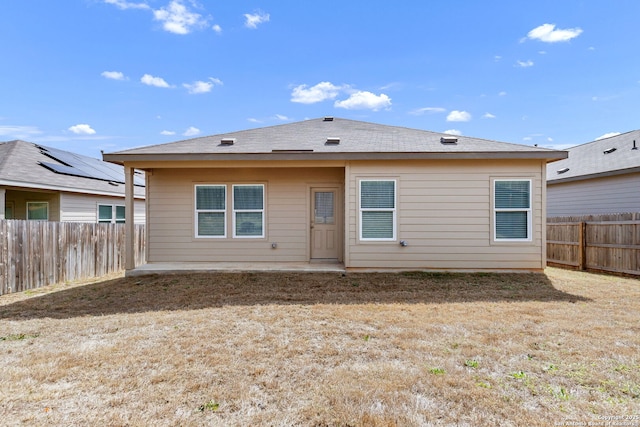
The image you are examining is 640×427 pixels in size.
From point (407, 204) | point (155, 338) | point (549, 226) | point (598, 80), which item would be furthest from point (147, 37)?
point (598, 80)

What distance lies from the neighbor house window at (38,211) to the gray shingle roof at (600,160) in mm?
16920

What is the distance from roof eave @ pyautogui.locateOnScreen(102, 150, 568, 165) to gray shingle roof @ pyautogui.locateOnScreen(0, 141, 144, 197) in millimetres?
3683

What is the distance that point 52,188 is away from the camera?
976 centimetres

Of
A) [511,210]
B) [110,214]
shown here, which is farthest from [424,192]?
[110,214]

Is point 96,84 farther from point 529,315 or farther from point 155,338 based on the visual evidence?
point 529,315

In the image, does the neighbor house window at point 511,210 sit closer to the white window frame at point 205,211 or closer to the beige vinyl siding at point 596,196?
the beige vinyl siding at point 596,196

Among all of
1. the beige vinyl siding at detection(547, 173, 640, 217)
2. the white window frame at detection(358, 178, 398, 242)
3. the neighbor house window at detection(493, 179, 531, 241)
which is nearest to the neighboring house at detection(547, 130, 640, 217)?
the beige vinyl siding at detection(547, 173, 640, 217)

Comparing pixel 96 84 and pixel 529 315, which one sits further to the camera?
pixel 96 84

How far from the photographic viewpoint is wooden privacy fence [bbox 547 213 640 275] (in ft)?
25.9

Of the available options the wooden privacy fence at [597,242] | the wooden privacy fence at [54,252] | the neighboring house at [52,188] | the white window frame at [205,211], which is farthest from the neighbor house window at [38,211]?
the wooden privacy fence at [597,242]

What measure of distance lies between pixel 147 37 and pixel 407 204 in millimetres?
12270

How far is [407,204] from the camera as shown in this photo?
7.57m

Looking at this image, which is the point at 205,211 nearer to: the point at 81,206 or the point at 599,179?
the point at 81,206

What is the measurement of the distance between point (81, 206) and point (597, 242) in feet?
49.6
